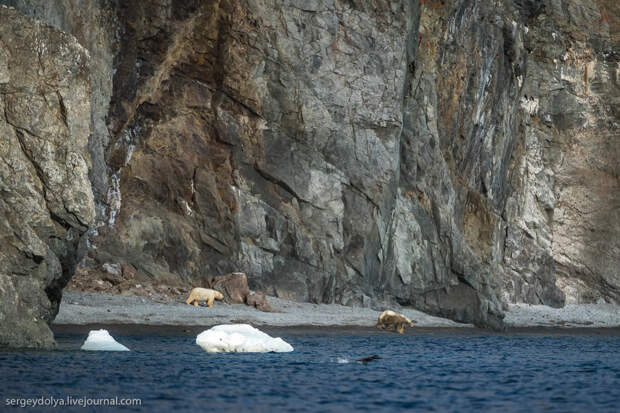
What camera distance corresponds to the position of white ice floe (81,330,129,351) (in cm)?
1872

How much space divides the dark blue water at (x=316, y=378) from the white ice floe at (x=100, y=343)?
15.2 inches

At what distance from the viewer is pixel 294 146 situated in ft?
122

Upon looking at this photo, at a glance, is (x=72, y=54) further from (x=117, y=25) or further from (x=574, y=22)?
(x=574, y=22)

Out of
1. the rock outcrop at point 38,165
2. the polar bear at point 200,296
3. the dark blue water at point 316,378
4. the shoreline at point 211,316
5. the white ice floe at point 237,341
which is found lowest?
the dark blue water at point 316,378

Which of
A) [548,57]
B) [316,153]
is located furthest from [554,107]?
A: [316,153]

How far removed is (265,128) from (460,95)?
48.3 ft

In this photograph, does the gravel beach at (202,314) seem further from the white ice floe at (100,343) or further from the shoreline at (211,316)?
the white ice floe at (100,343)

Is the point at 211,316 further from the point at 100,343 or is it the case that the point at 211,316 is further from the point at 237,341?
the point at 100,343

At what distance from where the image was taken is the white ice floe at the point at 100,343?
737 inches

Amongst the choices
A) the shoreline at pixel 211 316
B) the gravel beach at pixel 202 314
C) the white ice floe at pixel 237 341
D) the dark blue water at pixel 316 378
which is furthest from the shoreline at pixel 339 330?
the white ice floe at pixel 237 341

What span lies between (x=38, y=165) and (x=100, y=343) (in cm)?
450

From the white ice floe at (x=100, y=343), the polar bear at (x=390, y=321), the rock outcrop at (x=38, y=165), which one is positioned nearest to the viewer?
the rock outcrop at (x=38, y=165)

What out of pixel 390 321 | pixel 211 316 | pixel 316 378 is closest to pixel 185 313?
pixel 211 316

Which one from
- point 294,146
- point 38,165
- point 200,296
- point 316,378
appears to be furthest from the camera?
point 294,146
